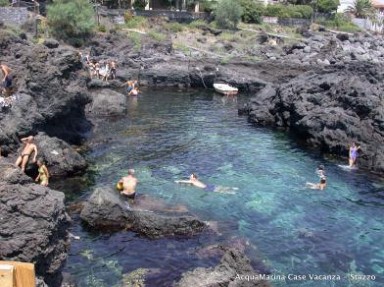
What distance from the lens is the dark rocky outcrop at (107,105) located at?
42.9 metres

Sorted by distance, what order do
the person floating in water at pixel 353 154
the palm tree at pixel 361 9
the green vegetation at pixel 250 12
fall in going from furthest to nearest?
1. the palm tree at pixel 361 9
2. the green vegetation at pixel 250 12
3. the person floating in water at pixel 353 154

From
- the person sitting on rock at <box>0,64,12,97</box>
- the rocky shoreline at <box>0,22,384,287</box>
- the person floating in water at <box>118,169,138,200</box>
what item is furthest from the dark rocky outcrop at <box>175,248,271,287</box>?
the person sitting on rock at <box>0,64,12,97</box>

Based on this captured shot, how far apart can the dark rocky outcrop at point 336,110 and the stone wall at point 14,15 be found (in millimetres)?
34930

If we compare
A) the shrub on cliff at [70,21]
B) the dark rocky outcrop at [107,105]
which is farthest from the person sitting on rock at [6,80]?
the shrub on cliff at [70,21]

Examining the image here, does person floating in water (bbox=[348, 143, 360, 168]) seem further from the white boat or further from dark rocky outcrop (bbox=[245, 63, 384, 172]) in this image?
the white boat

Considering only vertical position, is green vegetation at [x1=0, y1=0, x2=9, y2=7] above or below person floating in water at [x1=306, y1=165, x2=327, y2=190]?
above

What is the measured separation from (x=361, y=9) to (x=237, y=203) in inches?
4074

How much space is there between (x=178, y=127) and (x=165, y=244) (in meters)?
20.8

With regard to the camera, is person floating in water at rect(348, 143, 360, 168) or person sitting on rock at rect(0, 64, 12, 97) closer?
person sitting on rock at rect(0, 64, 12, 97)

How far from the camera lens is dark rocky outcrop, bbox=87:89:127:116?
42938 millimetres

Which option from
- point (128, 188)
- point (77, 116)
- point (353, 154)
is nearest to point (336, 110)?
point (353, 154)

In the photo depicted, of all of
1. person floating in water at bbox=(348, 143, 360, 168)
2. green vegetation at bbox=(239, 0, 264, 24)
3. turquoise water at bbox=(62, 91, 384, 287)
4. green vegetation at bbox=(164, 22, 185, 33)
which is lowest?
turquoise water at bbox=(62, 91, 384, 287)

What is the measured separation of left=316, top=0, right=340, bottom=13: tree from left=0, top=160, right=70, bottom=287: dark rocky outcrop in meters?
103

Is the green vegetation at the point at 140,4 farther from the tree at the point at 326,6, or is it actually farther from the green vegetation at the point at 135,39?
the tree at the point at 326,6
